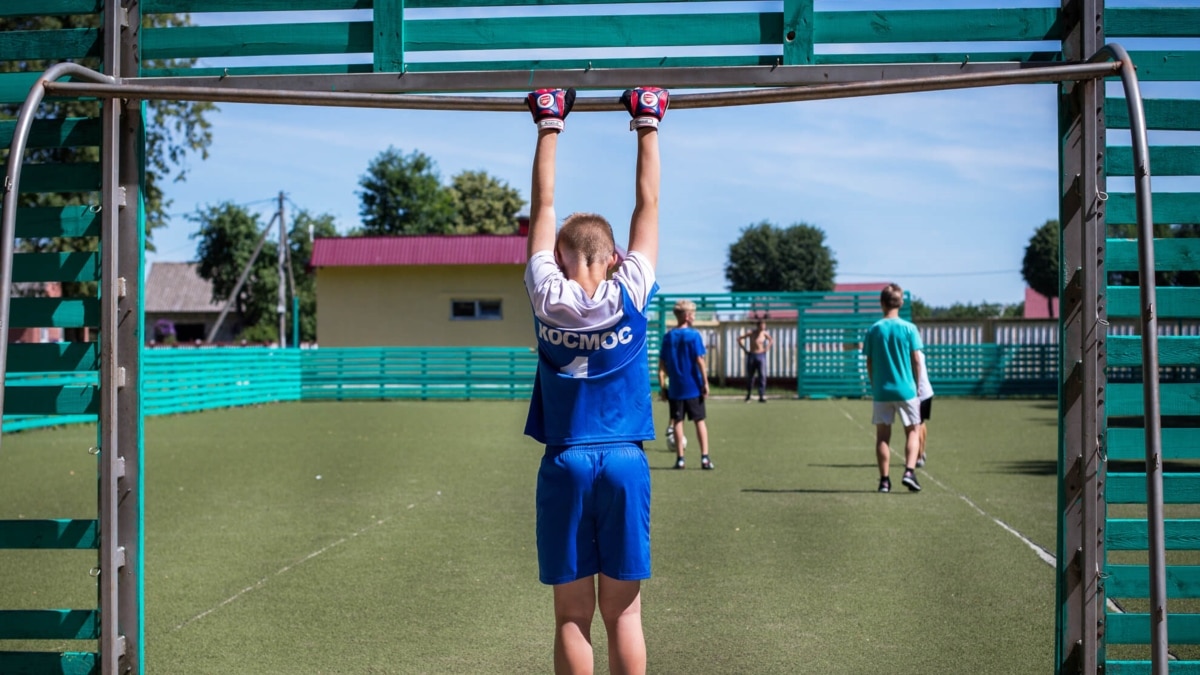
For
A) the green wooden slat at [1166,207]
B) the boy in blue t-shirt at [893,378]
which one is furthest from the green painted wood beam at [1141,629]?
the boy in blue t-shirt at [893,378]

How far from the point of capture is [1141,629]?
15.8 ft

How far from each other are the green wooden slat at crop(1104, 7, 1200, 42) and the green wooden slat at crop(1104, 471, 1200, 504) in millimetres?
1855

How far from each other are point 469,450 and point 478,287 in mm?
24383

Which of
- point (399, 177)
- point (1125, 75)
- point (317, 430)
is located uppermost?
point (399, 177)

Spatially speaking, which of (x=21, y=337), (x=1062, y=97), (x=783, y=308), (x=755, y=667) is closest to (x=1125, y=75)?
(x=1062, y=97)

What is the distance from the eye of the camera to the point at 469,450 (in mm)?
16828

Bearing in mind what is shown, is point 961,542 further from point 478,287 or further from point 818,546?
point 478,287

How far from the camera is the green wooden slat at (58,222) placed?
5.02 m

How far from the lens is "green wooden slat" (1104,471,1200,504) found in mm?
4801

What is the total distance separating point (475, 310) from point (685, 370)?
2778 cm

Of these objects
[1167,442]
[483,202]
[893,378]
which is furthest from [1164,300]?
[483,202]

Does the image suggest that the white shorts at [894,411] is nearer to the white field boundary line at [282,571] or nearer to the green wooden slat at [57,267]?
the white field boundary line at [282,571]

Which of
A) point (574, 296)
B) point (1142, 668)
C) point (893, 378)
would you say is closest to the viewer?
point (574, 296)

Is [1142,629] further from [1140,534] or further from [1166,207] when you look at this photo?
[1166,207]
